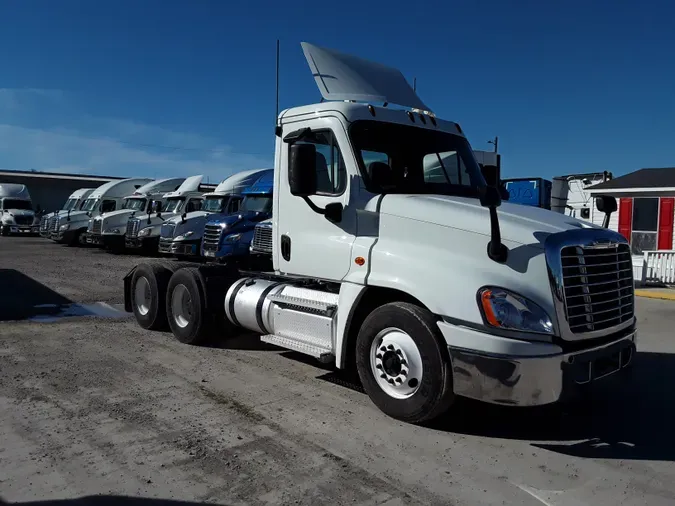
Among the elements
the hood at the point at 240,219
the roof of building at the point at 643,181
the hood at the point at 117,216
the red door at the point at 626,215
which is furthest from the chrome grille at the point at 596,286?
the hood at the point at 117,216

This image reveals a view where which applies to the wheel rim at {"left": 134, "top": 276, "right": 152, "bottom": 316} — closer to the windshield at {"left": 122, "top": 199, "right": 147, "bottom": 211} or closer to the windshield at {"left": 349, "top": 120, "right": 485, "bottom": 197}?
the windshield at {"left": 349, "top": 120, "right": 485, "bottom": 197}

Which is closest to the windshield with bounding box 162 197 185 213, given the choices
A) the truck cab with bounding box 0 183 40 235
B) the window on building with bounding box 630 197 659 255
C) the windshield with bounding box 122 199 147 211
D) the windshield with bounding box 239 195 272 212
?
the windshield with bounding box 122 199 147 211

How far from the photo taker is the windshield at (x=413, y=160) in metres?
5.30

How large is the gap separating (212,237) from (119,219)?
924 cm

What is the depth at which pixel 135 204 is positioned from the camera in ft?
81.5

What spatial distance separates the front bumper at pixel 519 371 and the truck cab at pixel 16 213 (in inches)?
1359

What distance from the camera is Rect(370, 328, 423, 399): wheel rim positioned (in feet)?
15.0

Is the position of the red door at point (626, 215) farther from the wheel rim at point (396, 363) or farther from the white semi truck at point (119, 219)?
the wheel rim at point (396, 363)

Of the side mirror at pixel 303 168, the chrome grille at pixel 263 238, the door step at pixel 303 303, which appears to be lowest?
the door step at pixel 303 303

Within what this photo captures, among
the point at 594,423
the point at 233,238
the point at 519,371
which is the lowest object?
the point at 594,423

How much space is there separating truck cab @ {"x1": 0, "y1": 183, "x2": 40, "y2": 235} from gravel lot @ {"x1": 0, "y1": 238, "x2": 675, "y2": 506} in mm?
30208

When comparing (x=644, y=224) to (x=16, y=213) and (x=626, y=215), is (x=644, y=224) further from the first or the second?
(x=16, y=213)

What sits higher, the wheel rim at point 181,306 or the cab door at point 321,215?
the cab door at point 321,215

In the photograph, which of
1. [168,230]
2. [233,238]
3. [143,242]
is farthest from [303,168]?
[143,242]
